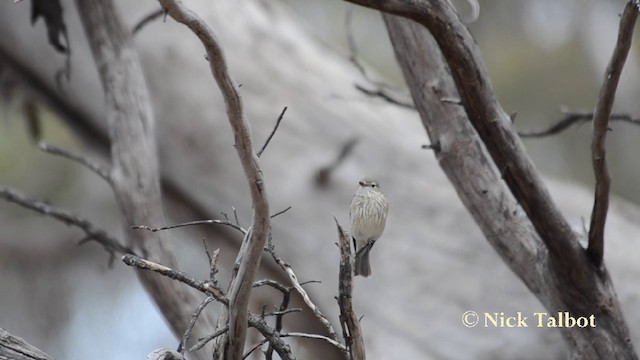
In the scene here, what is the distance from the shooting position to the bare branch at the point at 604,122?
184cm

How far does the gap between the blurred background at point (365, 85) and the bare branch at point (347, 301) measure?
2880 mm

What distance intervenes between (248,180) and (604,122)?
2.83ft

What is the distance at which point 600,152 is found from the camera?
194 centimetres

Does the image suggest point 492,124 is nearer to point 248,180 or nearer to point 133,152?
point 248,180

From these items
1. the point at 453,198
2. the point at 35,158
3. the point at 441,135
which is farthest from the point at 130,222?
the point at 35,158

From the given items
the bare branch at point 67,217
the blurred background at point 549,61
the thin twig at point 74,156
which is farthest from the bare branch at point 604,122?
the blurred background at point 549,61

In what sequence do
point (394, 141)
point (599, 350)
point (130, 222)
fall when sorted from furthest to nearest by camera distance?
point (394, 141)
point (130, 222)
point (599, 350)

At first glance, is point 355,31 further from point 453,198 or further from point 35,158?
point 453,198

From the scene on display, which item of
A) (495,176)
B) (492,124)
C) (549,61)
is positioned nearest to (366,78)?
(495,176)

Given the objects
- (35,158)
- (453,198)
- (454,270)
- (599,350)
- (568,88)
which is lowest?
(599,350)

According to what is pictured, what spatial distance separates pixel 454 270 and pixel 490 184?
1.66 m

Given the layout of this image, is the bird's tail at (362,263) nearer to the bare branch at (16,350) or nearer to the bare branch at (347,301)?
the bare branch at (347,301)

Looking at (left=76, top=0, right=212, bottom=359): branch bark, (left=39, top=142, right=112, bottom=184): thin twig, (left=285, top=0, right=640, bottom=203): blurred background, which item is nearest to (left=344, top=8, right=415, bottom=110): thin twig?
(left=76, top=0, right=212, bottom=359): branch bark

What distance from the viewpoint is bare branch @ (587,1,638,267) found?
72.5 inches
